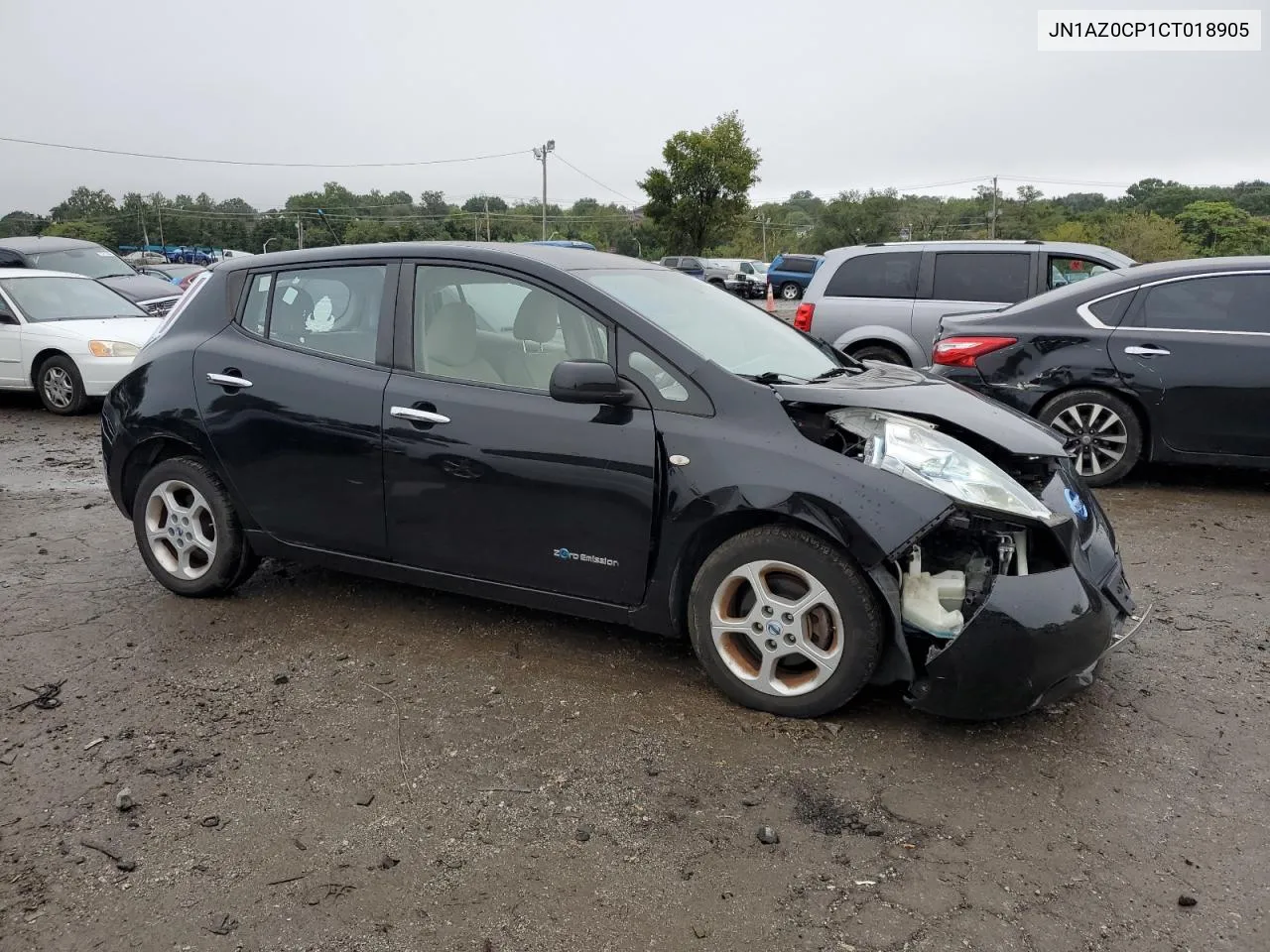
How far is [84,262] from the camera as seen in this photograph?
1672cm

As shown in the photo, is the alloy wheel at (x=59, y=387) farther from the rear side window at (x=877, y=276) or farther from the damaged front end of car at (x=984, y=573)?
the damaged front end of car at (x=984, y=573)

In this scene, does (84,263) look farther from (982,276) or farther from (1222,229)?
(1222,229)

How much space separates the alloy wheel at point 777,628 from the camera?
10.9 feet

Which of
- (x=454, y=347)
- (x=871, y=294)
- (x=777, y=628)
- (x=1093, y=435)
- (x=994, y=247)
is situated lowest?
Result: (x=777, y=628)

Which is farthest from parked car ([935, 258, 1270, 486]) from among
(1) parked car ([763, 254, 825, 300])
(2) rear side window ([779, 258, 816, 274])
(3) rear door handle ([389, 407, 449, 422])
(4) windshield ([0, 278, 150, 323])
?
(2) rear side window ([779, 258, 816, 274])

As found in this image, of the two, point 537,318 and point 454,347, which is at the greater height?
point 537,318

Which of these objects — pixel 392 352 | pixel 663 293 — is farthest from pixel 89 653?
pixel 663 293

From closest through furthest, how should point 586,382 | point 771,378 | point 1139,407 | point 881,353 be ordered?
point 586,382 < point 771,378 < point 1139,407 < point 881,353

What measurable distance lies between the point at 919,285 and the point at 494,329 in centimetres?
663

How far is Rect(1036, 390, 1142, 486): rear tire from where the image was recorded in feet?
21.6

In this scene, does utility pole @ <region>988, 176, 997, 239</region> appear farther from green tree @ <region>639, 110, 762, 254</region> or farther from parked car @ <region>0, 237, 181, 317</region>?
parked car @ <region>0, 237, 181, 317</region>

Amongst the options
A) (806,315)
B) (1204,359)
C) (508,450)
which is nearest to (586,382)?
(508,450)

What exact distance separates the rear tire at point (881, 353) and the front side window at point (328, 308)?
20.8ft

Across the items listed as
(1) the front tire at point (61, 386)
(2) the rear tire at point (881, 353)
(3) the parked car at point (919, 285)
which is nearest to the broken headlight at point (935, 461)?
(3) the parked car at point (919, 285)
